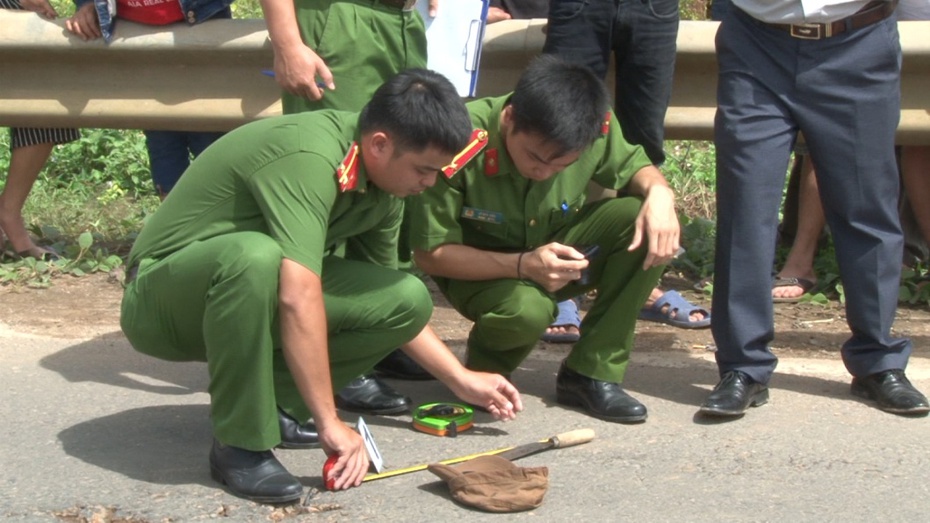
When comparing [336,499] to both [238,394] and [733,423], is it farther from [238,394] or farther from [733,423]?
[733,423]

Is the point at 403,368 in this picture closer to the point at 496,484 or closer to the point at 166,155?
the point at 496,484

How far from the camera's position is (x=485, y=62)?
5027 millimetres

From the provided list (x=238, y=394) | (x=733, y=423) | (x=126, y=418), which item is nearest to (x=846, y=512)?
(x=733, y=423)

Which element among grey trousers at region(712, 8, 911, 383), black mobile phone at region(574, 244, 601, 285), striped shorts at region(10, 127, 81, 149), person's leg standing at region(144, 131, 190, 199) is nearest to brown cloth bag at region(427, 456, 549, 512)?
black mobile phone at region(574, 244, 601, 285)

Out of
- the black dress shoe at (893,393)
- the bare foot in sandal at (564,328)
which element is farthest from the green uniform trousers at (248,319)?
the black dress shoe at (893,393)

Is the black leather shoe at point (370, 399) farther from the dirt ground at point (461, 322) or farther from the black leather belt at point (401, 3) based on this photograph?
the black leather belt at point (401, 3)

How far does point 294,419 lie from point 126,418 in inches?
22.7

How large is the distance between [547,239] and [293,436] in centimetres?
101

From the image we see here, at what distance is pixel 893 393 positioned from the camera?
396cm

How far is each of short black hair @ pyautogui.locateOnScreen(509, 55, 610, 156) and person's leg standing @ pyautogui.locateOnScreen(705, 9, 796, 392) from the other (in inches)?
17.3

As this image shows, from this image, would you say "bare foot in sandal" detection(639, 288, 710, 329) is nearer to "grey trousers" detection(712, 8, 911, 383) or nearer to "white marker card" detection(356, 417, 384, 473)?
"grey trousers" detection(712, 8, 911, 383)

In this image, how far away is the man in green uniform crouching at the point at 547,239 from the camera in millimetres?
3838

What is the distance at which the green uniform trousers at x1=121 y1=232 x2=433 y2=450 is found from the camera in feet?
10.5

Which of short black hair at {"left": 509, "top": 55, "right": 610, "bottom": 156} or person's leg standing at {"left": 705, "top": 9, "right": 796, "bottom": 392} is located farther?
person's leg standing at {"left": 705, "top": 9, "right": 796, "bottom": 392}
